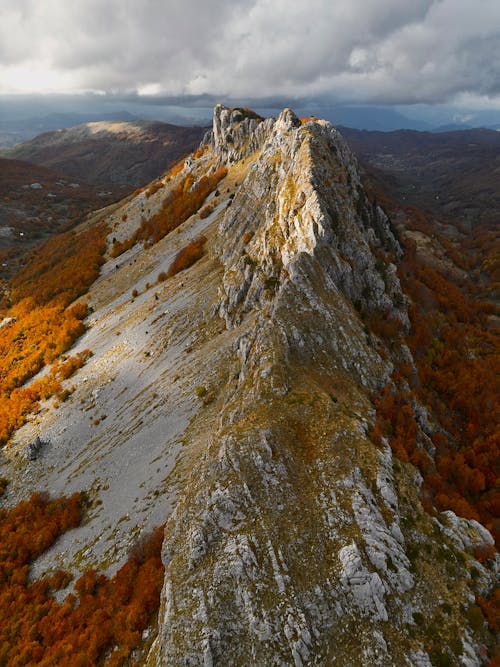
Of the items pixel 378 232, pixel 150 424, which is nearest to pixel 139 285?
pixel 150 424

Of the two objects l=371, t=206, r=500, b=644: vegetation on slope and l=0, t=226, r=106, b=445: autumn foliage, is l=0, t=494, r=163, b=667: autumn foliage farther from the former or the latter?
l=0, t=226, r=106, b=445: autumn foliage

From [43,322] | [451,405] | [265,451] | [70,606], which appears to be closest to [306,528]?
[265,451]

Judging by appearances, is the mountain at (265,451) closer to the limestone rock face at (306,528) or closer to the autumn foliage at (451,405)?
the limestone rock face at (306,528)

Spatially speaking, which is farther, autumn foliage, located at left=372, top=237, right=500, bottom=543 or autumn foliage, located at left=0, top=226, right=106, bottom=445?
autumn foliage, located at left=0, top=226, right=106, bottom=445

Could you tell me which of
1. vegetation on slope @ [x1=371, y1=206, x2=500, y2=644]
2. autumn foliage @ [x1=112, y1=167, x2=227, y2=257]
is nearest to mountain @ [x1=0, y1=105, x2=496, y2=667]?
vegetation on slope @ [x1=371, y1=206, x2=500, y2=644]

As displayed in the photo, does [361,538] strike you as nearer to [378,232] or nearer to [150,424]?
[150,424]

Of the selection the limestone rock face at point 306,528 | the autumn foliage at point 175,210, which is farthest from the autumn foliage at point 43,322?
the limestone rock face at point 306,528
